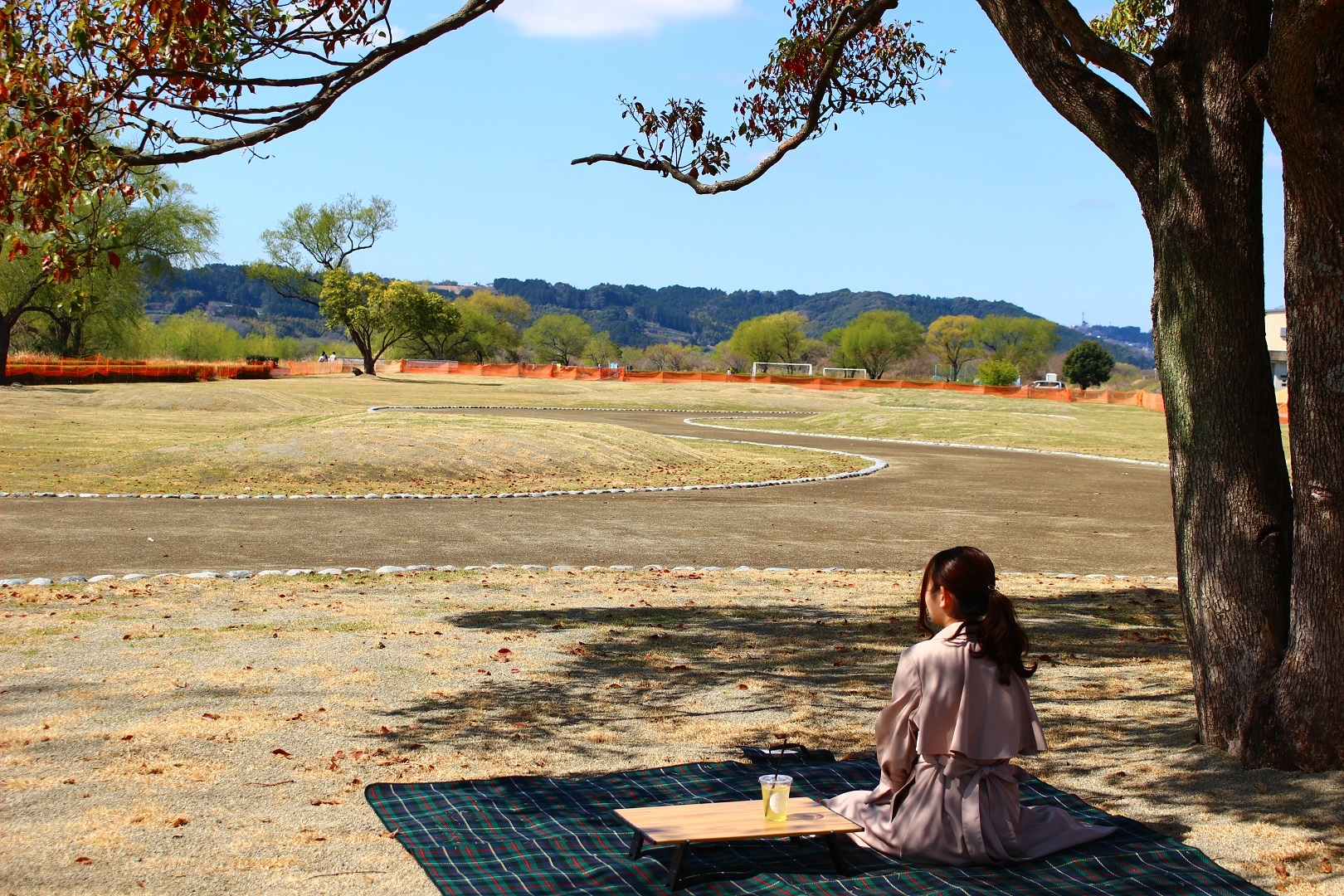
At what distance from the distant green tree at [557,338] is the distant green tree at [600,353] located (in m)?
0.71

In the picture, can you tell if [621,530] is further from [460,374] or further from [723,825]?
[460,374]

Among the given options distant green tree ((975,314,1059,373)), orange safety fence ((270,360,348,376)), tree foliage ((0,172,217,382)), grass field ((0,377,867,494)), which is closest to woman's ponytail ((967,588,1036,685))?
grass field ((0,377,867,494))

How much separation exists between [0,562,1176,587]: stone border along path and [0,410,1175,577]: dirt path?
342 mm

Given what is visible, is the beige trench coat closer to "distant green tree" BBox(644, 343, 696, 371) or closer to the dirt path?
the dirt path

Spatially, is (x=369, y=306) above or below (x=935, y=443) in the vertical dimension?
above

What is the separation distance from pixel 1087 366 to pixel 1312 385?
4758 inches

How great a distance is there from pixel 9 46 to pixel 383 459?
1359 cm

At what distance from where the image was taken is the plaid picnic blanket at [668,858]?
4266mm

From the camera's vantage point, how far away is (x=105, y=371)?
171 feet

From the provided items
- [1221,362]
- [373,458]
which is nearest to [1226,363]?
[1221,362]

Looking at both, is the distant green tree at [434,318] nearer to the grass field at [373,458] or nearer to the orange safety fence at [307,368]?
the orange safety fence at [307,368]

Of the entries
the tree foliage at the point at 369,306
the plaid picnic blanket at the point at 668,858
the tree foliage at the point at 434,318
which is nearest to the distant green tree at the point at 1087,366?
the tree foliage at the point at 434,318

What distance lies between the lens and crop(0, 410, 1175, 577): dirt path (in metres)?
12.5

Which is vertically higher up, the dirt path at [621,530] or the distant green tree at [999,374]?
the distant green tree at [999,374]
